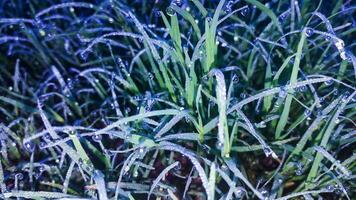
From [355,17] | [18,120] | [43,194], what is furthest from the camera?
[355,17]

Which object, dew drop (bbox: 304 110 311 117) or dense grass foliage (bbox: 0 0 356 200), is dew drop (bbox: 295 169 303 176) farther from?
dew drop (bbox: 304 110 311 117)

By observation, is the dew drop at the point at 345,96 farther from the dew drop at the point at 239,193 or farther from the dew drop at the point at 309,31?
the dew drop at the point at 239,193

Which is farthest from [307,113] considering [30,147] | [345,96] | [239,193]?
[30,147]

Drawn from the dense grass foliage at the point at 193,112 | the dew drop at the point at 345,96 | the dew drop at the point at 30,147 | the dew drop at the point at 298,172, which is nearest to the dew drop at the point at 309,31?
the dense grass foliage at the point at 193,112

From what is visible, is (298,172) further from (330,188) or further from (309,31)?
(309,31)

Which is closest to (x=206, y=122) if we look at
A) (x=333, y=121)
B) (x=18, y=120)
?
(x=333, y=121)

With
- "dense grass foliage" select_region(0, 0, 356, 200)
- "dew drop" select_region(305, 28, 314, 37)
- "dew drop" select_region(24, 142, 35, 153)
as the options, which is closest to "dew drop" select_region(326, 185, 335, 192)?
"dense grass foliage" select_region(0, 0, 356, 200)

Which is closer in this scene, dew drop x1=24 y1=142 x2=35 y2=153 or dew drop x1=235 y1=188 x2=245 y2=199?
dew drop x1=235 y1=188 x2=245 y2=199

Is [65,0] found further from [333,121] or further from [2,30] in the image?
[333,121]
